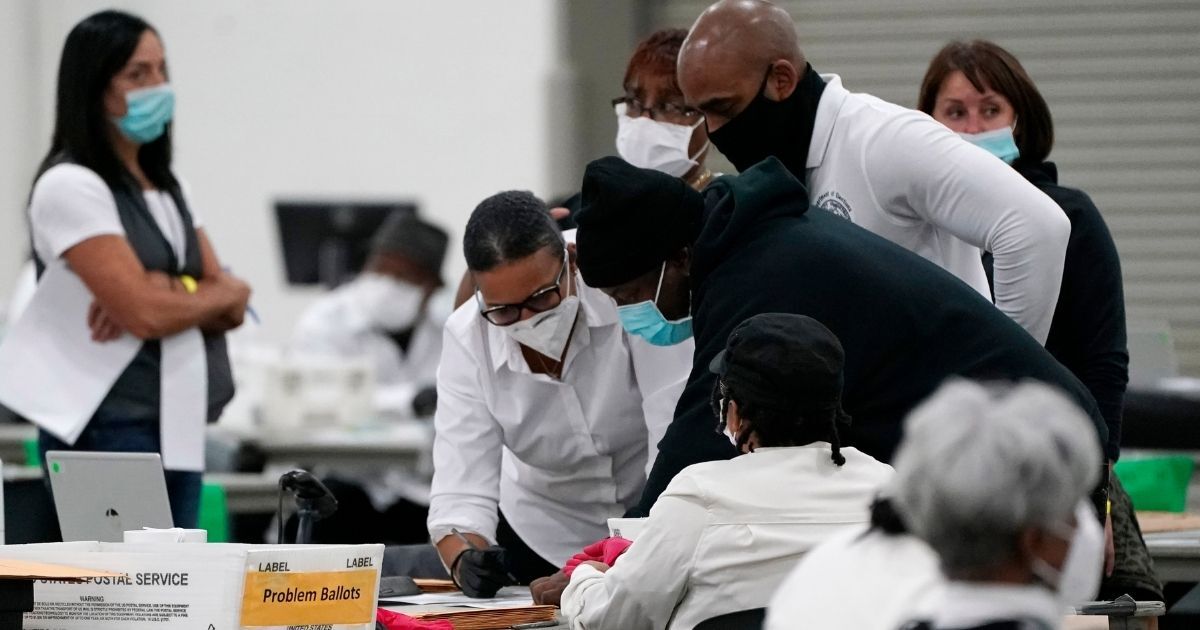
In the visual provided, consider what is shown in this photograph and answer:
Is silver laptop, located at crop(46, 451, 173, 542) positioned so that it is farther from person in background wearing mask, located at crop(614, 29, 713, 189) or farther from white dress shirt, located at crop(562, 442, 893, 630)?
person in background wearing mask, located at crop(614, 29, 713, 189)

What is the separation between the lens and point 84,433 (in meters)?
3.29

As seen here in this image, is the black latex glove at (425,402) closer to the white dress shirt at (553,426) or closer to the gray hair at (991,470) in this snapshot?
the white dress shirt at (553,426)

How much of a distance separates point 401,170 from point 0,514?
20.7 feet

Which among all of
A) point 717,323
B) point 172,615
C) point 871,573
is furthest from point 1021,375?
point 172,615

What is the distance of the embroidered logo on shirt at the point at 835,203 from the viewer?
8.55 feet

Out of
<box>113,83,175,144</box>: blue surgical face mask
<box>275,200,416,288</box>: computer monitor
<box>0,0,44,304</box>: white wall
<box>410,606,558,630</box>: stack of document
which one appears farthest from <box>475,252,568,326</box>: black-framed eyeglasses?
<box>0,0,44,304</box>: white wall

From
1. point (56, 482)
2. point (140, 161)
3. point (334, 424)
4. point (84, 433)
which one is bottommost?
point (334, 424)

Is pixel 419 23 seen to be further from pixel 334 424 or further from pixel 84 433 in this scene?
pixel 84 433

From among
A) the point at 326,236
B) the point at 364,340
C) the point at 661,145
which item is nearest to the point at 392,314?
the point at 364,340

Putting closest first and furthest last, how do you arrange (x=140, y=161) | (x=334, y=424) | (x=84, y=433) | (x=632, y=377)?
(x=632, y=377) → (x=84, y=433) → (x=140, y=161) → (x=334, y=424)

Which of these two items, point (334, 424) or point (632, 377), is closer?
point (632, 377)

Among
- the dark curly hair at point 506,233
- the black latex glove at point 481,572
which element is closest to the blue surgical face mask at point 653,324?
the dark curly hair at point 506,233

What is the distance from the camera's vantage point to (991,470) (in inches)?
50.0

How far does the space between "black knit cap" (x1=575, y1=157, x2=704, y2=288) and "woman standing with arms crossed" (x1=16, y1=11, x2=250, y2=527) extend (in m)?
1.25
